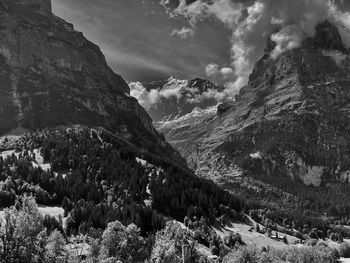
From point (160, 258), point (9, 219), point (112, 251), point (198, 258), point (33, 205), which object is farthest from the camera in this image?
point (198, 258)

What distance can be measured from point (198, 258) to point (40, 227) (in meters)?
73.8

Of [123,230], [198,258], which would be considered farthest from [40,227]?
[198,258]

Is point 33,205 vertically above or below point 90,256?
above

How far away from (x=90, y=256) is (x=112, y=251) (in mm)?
16770

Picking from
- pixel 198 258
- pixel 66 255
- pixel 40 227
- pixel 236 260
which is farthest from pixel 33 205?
pixel 236 260

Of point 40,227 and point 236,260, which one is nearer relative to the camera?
point 40,227

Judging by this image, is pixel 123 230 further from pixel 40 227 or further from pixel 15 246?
pixel 15 246

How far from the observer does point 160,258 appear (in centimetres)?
14262

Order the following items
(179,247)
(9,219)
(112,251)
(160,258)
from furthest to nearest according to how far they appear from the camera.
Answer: (179,247), (112,251), (160,258), (9,219)

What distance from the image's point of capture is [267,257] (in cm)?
19938

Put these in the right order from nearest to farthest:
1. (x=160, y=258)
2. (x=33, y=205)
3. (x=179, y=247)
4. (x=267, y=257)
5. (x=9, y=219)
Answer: (x=9, y=219) → (x=33, y=205) → (x=160, y=258) → (x=179, y=247) → (x=267, y=257)

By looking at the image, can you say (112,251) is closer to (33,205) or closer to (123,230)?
(123,230)

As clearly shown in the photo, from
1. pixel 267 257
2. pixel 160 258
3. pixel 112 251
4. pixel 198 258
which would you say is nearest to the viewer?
pixel 160 258

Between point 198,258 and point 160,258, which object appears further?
point 198,258
